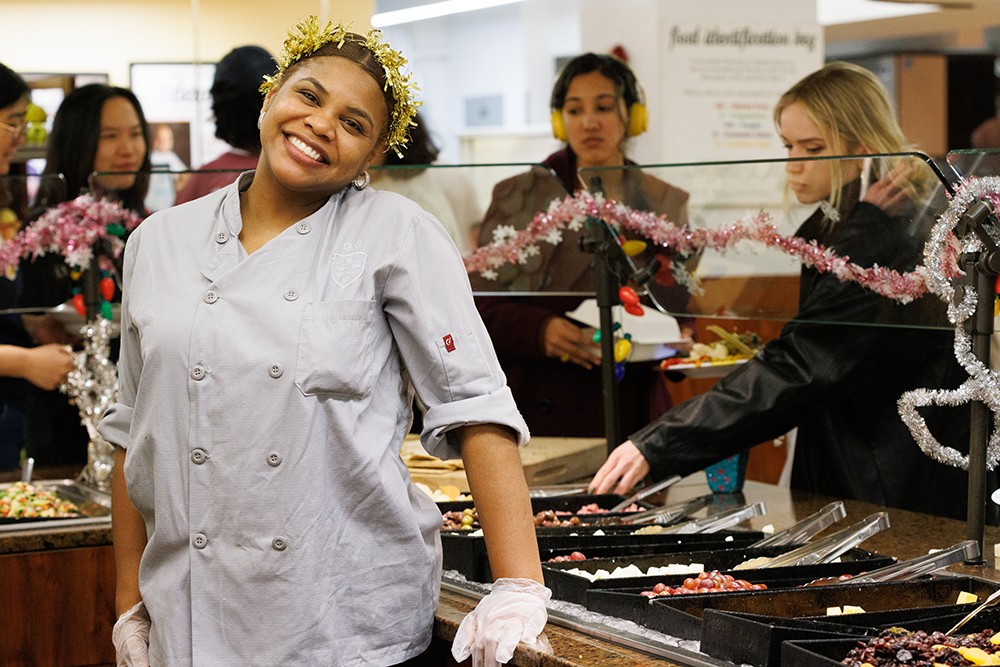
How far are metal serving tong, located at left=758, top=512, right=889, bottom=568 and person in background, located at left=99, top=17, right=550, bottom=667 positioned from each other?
544 millimetres

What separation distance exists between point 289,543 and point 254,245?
0.43 m

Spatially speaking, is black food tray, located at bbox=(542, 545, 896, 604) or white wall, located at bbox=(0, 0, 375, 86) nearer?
black food tray, located at bbox=(542, 545, 896, 604)

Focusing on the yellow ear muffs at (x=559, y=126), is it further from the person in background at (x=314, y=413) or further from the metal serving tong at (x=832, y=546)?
the person in background at (x=314, y=413)

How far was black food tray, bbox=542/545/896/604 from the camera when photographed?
205 cm

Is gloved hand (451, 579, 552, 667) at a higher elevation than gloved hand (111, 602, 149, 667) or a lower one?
higher

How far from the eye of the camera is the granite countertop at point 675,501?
1.80 m

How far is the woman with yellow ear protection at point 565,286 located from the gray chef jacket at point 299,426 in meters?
1.16

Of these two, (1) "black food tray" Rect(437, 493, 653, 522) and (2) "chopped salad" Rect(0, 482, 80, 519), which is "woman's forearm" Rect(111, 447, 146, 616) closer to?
(1) "black food tray" Rect(437, 493, 653, 522)

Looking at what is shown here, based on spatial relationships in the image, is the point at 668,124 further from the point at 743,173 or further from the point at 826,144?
the point at 743,173

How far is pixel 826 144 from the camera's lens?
9.86ft

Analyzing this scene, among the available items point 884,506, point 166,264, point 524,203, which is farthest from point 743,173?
point 166,264

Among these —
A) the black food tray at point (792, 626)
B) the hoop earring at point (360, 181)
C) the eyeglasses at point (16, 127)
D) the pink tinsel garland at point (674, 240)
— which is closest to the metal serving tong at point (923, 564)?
the black food tray at point (792, 626)

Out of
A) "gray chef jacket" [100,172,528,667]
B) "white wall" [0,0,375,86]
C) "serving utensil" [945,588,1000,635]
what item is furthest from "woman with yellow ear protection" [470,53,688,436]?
"white wall" [0,0,375,86]

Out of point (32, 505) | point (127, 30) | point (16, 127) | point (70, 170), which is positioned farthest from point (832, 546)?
point (127, 30)
